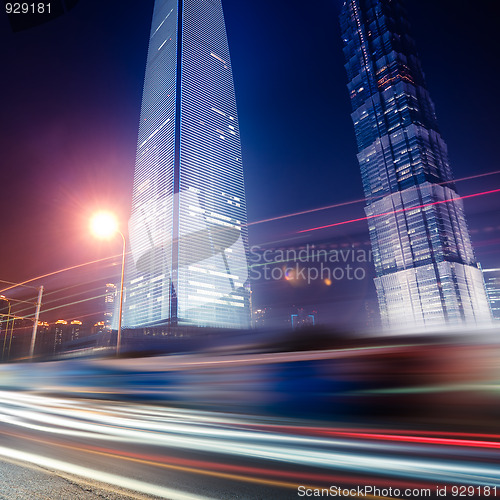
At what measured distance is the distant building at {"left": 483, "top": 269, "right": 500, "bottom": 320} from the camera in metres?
163

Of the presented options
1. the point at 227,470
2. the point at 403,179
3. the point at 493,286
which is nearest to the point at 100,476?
the point at 227,470

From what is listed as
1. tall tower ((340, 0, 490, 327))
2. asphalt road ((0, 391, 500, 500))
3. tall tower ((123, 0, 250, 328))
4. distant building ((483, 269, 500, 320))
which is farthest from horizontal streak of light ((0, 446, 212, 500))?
distant building ((483, 269, 500, 320))

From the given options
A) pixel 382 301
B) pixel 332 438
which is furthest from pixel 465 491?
pixel 382 301

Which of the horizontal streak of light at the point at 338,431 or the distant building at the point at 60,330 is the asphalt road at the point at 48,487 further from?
the distant building at the point at 60,330

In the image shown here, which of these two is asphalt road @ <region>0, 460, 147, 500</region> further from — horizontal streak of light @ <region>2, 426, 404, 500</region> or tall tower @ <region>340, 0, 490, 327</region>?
tall tower @ <region>340, 0, 490, 327</region>

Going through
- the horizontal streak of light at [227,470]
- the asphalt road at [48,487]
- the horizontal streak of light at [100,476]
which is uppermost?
the asphalt road at [48,487]

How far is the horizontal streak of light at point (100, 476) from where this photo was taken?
2473mm

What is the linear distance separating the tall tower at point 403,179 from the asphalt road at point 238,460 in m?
122

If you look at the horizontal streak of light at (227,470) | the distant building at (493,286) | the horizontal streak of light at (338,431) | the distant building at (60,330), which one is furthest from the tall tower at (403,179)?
the horizontal streak of light at (227,470)

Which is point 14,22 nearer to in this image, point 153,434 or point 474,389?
point 153,434

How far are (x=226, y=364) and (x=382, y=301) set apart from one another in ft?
469

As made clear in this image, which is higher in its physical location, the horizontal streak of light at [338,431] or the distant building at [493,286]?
the distant building at [493,286]

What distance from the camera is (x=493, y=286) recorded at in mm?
168250

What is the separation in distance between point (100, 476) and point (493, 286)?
707ft
